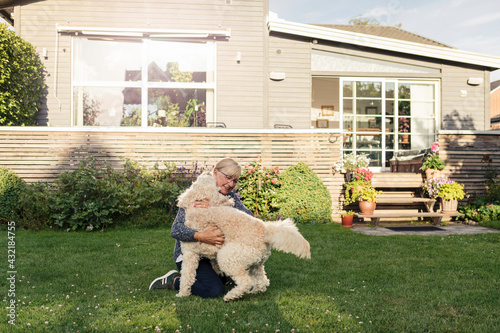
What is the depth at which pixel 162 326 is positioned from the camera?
9.44ft

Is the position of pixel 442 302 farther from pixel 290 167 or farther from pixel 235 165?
pixel 290 167

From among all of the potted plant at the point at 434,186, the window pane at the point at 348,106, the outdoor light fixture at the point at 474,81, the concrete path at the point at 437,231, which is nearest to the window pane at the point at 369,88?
the window pane at the point at 348,106

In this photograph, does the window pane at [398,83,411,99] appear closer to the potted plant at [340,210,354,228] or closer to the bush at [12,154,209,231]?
the potted plant at [340,210,354,228]

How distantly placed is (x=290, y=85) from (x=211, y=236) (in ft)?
26.4

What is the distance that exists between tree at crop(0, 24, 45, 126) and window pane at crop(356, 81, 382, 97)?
8441 mm

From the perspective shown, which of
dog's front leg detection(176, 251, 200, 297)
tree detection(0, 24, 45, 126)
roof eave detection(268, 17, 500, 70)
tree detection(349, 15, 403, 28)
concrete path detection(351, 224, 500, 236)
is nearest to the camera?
dog's front leg detection(176, 251, 200, 297)

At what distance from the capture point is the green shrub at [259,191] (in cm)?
822

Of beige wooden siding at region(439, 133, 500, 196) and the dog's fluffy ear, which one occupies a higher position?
beige wooden siding at region(439, 133, 500, 196)

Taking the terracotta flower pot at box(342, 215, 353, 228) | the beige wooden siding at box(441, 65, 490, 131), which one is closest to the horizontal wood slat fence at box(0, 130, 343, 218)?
the terracotta flower pot at box(342, 215, 353, 228)

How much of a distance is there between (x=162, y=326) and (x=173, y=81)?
343 inches

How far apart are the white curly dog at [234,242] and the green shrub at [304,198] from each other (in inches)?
172

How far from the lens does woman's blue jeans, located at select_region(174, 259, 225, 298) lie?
360 centimetres

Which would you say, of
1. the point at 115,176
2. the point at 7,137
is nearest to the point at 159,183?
the point at 115,176

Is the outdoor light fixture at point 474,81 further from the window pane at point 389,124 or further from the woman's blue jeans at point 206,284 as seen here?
the woman's blue jeans at point 206,284
